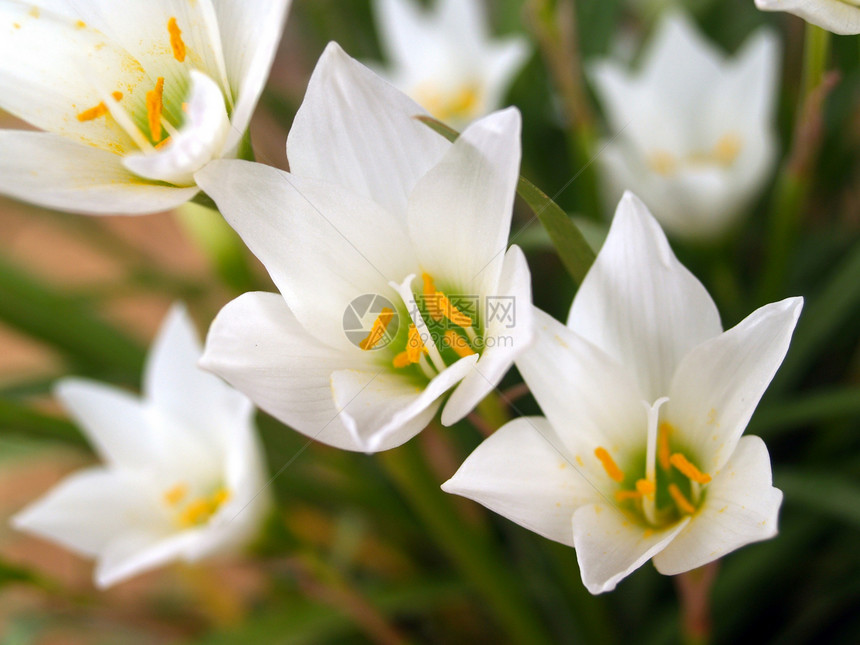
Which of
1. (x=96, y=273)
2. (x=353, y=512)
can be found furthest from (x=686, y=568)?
(x=96, y=273)

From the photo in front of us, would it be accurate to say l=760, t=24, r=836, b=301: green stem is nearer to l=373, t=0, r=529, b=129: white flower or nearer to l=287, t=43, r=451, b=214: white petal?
l=287, t=43, r=451, b=214: white petal

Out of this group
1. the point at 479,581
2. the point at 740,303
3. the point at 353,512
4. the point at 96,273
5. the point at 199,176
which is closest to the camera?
the point at 199,176

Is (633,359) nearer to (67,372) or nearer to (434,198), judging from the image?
(434,198)

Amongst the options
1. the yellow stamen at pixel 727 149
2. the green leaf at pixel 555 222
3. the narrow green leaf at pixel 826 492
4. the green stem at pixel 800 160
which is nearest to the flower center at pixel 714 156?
the yellow stamen at pixel 727 149

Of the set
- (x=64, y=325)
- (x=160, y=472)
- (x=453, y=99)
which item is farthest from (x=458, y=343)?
(x=453, y=99)

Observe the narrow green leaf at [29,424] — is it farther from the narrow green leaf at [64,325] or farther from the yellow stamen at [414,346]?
the yellow stamen at [414,346]

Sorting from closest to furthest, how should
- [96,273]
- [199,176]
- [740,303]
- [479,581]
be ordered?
[199,176], [479,581], [740,303], [96,273]
